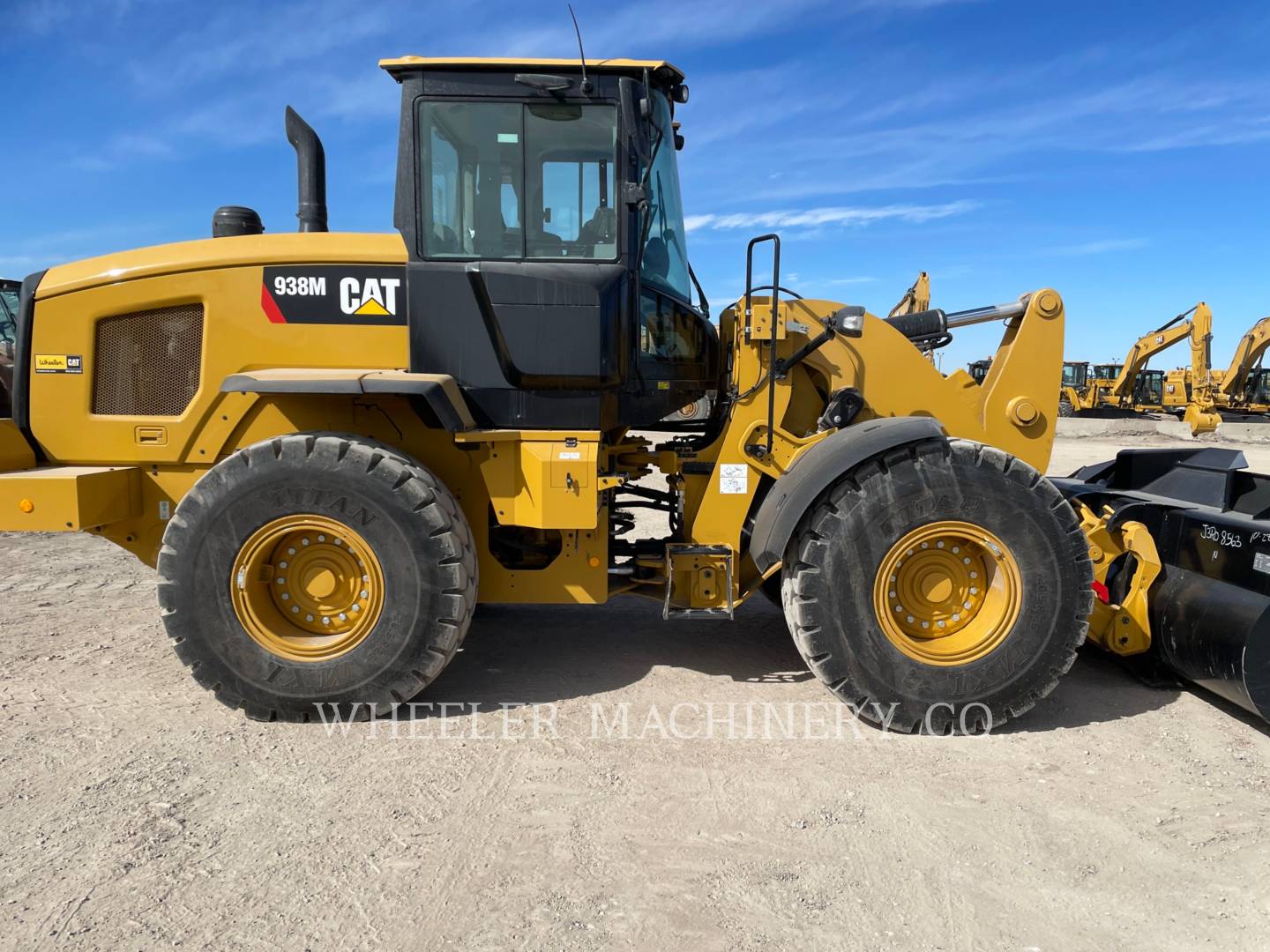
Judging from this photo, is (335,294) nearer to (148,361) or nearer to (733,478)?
(148,361)

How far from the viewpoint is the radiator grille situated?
13.1ft

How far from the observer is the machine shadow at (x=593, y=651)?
13.7 feet

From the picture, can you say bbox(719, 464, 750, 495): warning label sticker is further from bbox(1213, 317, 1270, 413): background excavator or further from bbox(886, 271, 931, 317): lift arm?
bbox(1213, 317, 1270, 413): background excavator

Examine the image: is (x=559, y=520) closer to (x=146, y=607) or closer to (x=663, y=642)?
(x=663, y=642)

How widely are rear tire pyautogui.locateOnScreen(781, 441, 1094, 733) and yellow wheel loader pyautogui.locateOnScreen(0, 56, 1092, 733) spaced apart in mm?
14

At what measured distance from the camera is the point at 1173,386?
30.4 metres

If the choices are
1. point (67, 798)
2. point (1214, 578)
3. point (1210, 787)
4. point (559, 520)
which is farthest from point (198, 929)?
point (1214, 578)

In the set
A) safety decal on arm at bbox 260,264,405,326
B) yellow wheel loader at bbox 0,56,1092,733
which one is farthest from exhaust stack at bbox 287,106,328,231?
safety decal on arm at bbox 260,264,405,326

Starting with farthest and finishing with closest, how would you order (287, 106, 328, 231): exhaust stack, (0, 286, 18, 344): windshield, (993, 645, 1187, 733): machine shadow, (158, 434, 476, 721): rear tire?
(0, 286, 18, 344): windshield → (287, 106, 328, 231): exhaust stack → (993, 645, 1187, 733): machine shadow → (158, 434, 476, 721): rear tire

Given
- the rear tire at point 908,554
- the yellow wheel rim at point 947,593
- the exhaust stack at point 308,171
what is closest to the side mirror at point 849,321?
the rear tire at point 908,554

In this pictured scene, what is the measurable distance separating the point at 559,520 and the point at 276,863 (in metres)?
1.78

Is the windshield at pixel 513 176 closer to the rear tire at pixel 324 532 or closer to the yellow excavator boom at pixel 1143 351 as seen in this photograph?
the rear tire at pixel 324 532

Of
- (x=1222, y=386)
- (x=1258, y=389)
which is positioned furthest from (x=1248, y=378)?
(x=1222, y=386)

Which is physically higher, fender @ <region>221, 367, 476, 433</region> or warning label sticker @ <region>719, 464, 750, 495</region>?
fender @ <region>221, 367, 476, 433</region>
